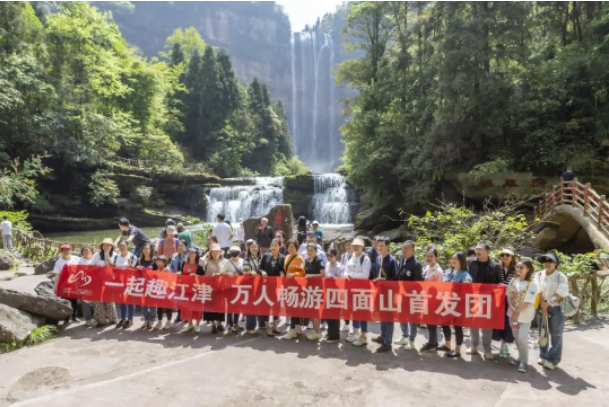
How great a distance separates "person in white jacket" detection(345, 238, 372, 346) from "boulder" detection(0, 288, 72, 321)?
16.3 ft

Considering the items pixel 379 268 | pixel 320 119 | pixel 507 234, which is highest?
pixel 320 119

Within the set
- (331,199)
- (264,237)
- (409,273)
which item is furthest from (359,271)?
(331,199)

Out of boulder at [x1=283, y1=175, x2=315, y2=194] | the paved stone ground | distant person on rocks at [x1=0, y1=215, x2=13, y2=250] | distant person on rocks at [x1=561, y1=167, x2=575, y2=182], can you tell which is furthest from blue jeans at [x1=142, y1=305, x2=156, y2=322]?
boulder at [x1=283, y1=175, x2=315, y2=194]

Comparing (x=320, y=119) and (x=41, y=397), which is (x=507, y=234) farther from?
(x=320, y=119)

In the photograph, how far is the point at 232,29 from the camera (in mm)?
93000

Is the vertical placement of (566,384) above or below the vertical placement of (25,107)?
below

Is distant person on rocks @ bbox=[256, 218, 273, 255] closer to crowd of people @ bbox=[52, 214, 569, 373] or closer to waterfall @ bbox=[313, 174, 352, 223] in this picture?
crowd of people @ bbox=[52, 214, 569, 373]

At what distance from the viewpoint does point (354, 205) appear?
2741 centimetres

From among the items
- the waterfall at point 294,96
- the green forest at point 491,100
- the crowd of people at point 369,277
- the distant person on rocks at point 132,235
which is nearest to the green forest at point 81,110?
the distant person on rocks at point 132,235

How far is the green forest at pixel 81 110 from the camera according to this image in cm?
2262

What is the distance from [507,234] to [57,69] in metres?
29.7

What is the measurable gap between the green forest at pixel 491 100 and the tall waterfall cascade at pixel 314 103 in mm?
47474

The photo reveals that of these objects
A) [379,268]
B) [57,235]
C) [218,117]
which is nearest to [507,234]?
[379,268]

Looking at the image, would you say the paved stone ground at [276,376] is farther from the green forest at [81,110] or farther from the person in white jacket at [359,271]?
the green forest at [81,110]
